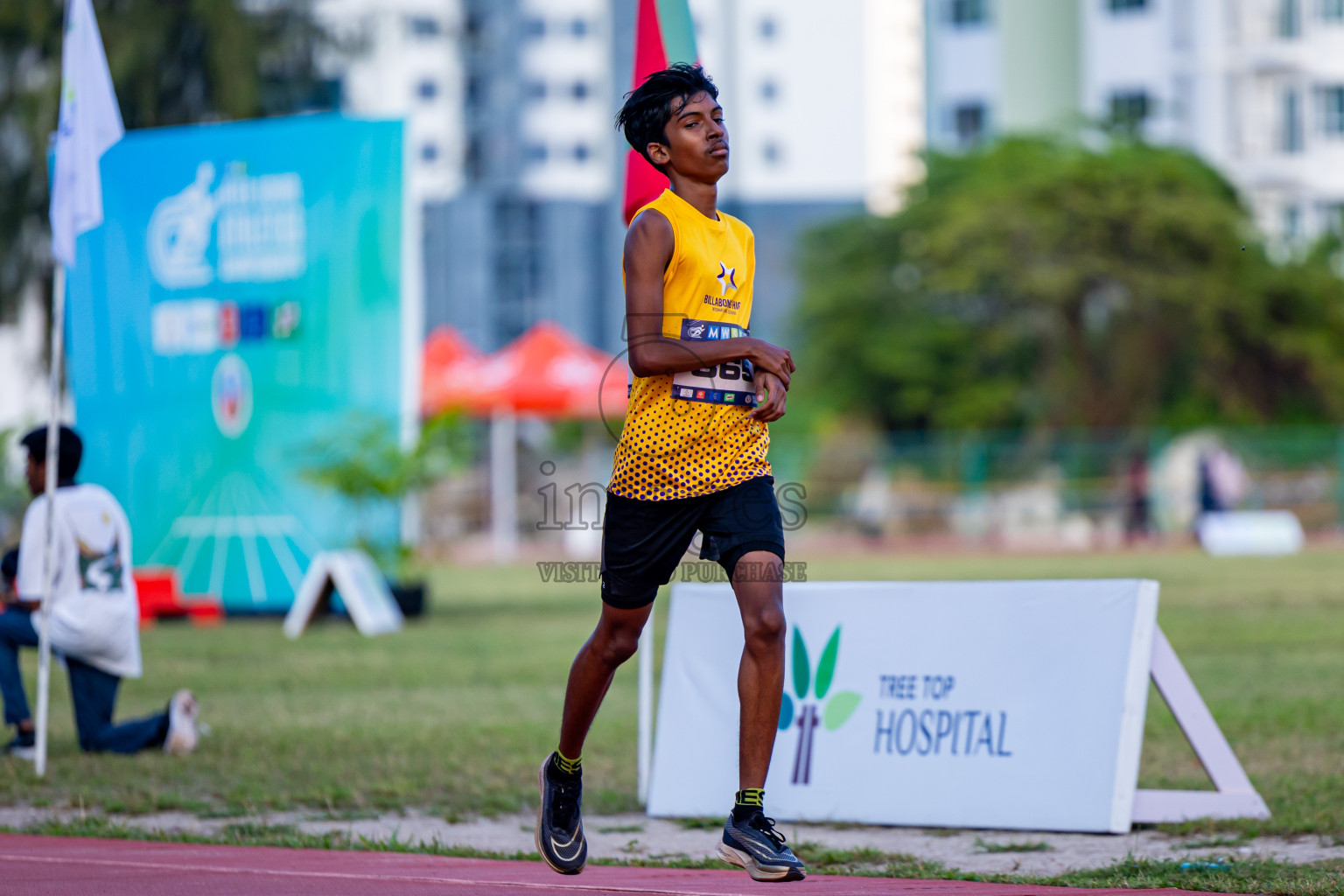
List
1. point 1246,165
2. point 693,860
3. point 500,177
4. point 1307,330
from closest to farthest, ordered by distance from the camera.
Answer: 1. point 693,860
2. point 1307,330
3. point 1246,165
4. point 500,177

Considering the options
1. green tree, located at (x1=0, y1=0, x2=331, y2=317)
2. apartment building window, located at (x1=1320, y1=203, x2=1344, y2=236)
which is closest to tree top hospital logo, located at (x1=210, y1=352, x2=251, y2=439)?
green tree, located at (x1=0, y1=0, x2=331, y2=317)

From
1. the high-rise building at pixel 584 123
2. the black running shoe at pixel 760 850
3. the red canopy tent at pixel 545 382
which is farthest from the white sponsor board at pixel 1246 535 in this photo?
the high-rise building at pixel 584 123

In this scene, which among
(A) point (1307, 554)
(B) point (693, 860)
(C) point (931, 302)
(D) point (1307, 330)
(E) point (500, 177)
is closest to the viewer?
(B) point (693, 860)

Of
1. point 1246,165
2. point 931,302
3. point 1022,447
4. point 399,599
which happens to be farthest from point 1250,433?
point 399,599

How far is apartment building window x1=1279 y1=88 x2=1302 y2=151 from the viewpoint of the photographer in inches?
2012

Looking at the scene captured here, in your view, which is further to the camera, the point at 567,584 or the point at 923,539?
the point at 923,539

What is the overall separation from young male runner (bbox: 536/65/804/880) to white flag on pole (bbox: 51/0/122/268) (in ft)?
12.8

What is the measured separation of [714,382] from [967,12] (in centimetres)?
5506

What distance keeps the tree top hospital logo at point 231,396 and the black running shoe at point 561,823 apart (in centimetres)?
1396

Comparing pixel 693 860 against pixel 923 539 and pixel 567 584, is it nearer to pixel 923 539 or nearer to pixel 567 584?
pixel 567 584

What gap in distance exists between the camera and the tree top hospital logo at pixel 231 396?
1817 centimetres

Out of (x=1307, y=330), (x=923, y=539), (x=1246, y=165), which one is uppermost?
(x=1246, y=165)

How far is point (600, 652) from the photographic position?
15.7 ft

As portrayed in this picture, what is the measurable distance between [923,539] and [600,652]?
32.4m
